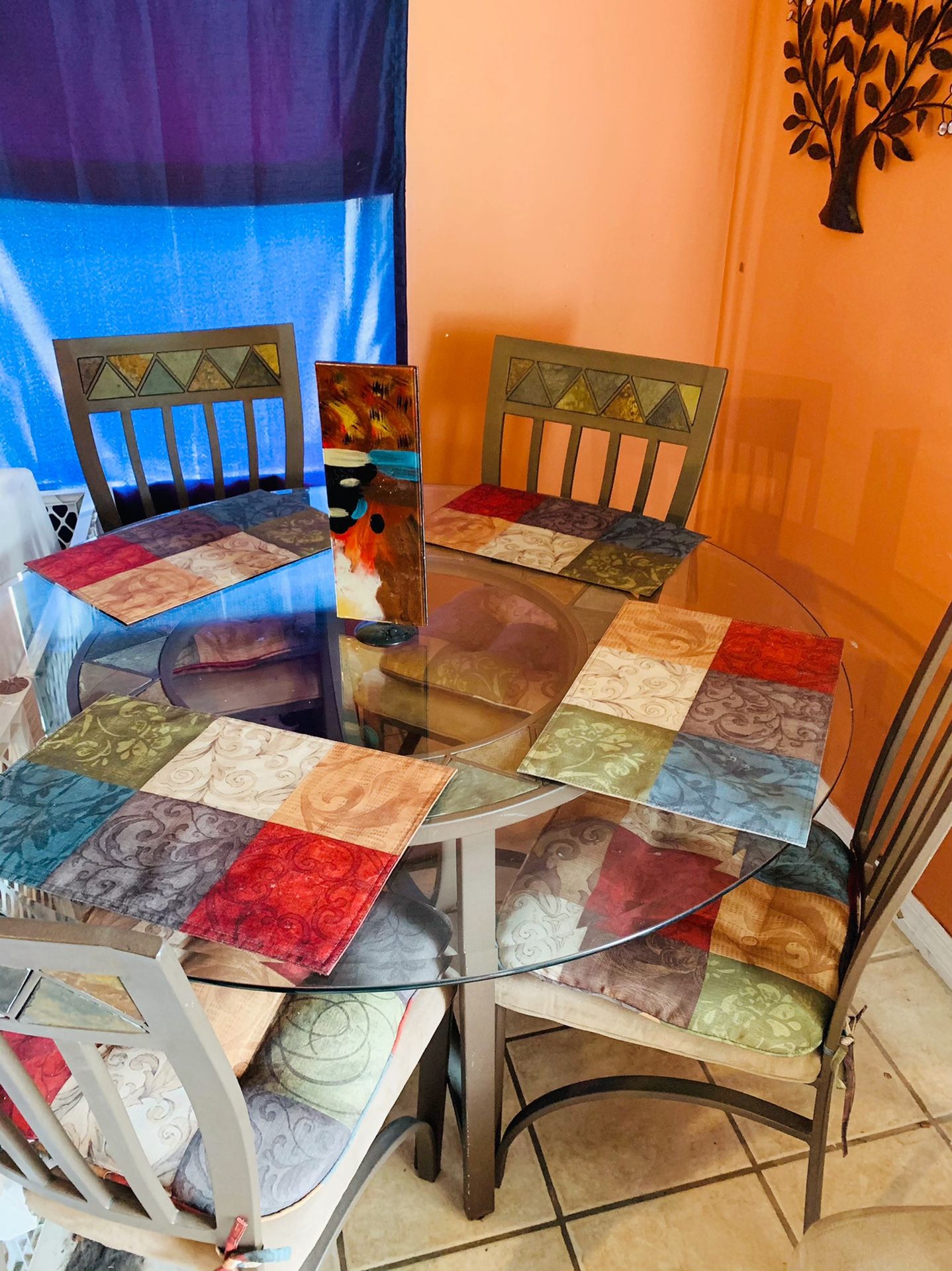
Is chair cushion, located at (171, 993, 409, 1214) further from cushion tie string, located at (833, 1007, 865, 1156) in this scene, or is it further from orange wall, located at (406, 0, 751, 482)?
orange wall, located at (406, 0, 751, 482)

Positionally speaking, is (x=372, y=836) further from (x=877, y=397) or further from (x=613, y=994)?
(x=877, y=397)

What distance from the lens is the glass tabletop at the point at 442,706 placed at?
95cm

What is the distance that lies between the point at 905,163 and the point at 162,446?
1.57 m

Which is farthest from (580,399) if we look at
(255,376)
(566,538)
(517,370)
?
(255,376)

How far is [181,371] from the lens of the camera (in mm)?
1834

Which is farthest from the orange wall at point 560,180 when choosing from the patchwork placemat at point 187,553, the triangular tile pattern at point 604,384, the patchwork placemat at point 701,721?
the patchwork placemat at point 701,721

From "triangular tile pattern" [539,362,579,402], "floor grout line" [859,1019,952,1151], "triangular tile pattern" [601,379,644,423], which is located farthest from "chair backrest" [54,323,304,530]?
"floor grout line" [859,1019,952,1151]

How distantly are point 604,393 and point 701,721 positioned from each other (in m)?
0.93

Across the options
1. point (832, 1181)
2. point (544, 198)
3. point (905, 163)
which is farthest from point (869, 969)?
point (544, 198)

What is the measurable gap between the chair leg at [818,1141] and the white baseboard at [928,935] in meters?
0.64

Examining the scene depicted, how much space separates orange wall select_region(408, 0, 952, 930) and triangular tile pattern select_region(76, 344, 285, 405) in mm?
416

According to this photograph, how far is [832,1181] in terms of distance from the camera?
1.44m

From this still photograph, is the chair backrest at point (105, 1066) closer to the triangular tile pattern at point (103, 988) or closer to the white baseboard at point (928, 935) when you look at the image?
the triangular tile pattern at point (103, 988)

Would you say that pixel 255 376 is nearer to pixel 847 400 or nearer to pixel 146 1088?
pixel 847 400
